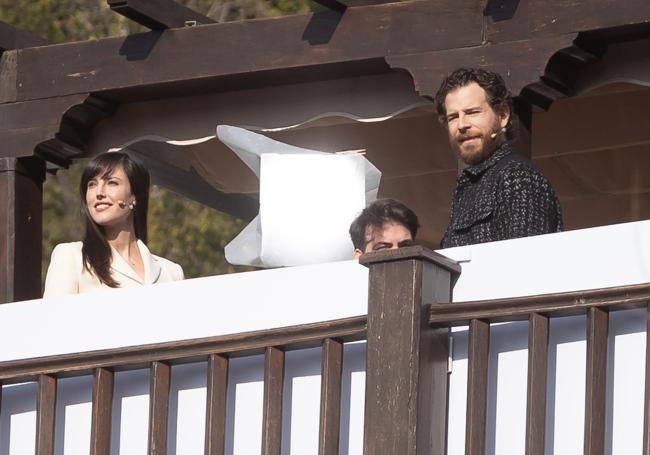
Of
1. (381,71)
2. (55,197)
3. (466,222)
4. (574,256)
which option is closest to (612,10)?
(381,71)

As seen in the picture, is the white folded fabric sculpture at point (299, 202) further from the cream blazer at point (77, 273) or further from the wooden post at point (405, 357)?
the wooden post at point (405, 357)

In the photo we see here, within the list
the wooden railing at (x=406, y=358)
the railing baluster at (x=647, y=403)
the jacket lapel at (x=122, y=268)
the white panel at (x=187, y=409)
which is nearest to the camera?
the railing baluster at (x=647, y=403)

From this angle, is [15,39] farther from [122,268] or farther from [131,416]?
[131,416]

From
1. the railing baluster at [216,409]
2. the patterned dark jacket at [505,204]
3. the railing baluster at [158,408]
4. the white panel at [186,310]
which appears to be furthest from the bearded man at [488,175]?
the railing baluster at [158,408]

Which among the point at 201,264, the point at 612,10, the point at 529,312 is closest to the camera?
the point at 529,312

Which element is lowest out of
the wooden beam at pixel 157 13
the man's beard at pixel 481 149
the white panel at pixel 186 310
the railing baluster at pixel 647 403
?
the railing baluster at pixel 647 403

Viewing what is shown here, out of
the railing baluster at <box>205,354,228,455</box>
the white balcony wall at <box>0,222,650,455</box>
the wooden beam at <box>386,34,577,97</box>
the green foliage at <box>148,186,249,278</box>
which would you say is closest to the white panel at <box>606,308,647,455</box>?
the white balcony wall at <box>0,222,650,455</box>

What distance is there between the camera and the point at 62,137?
8.27m

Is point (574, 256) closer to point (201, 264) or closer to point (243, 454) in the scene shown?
point (243, 454)

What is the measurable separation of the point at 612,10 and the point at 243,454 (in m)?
2.84

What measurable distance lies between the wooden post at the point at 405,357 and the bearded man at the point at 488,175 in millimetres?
382

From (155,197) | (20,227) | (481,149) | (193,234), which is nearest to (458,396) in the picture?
(481,149)

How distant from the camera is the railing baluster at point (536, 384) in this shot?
4.45 m

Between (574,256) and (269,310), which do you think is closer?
(574,256)
